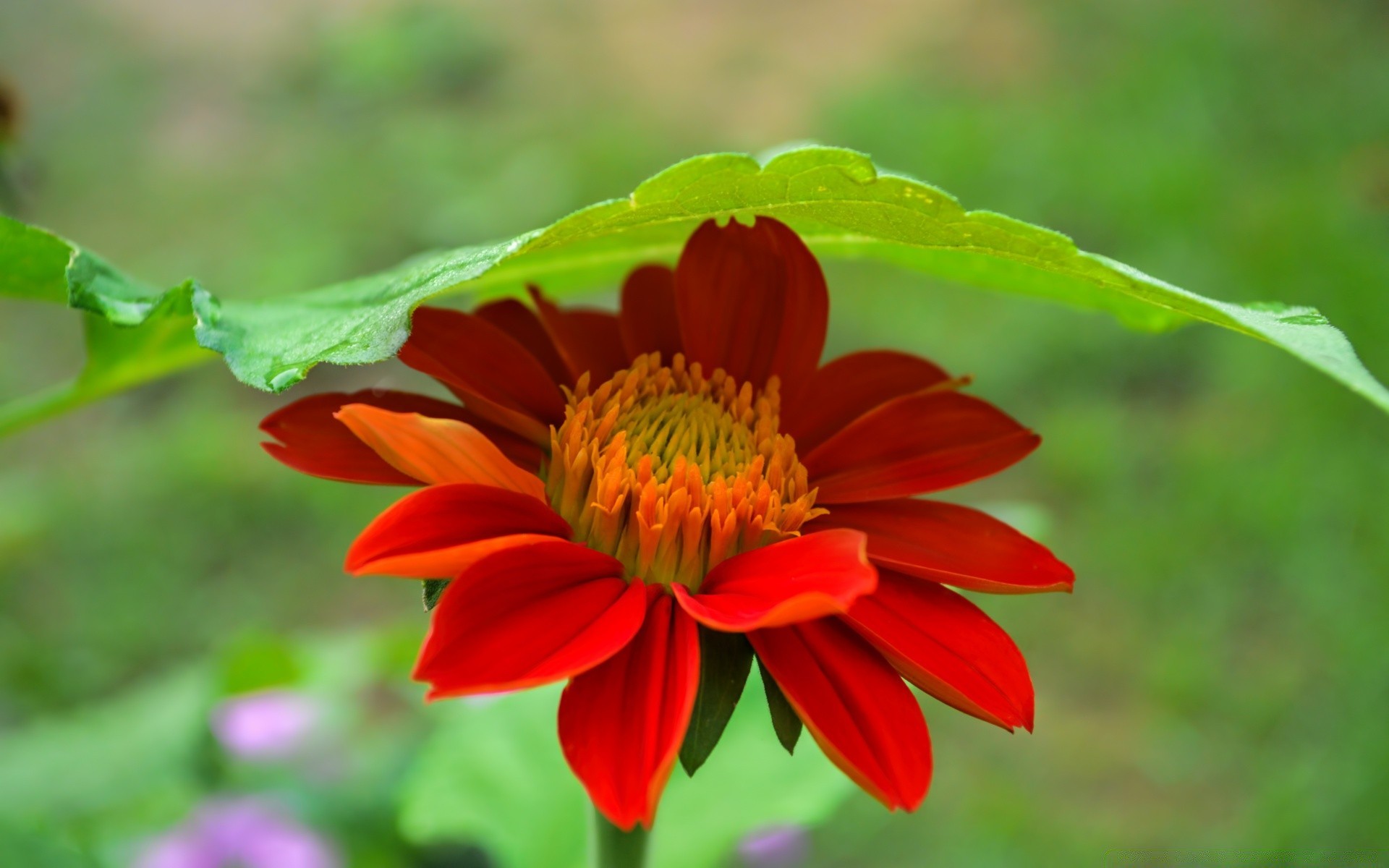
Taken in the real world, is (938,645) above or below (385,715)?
above

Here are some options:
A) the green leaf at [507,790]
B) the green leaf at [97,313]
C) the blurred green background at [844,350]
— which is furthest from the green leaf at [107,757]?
the green leaf at [97,313]

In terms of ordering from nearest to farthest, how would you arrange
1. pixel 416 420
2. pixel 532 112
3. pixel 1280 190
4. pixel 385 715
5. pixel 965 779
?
pixel 416 420 → pixel 965 779 → pixel 385 715 → pixel 1280 190 → pixel 532 112

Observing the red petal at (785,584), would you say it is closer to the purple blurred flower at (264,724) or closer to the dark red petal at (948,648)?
the dark red petal at (948,648)

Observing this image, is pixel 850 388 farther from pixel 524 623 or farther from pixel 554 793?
pixel 554 793

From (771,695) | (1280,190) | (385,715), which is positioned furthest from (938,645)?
(1280,190)

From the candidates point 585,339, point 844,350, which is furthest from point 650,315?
point 844,350

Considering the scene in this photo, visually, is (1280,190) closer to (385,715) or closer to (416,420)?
(385,715)
